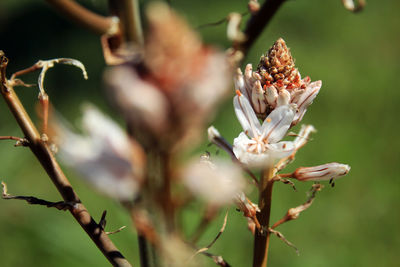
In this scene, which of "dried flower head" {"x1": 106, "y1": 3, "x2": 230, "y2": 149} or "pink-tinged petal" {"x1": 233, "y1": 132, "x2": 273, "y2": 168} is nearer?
"dried flower head" {"x1": 106, "y1": 3, "x2": 230, "y2": 149}

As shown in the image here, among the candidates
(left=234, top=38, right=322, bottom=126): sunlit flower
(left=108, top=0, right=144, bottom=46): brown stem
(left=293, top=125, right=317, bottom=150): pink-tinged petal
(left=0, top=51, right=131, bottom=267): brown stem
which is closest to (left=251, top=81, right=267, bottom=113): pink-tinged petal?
(left=234, top=38, right=322, bottom=126): sunlit flower

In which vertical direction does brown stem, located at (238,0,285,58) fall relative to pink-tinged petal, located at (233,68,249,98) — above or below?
above

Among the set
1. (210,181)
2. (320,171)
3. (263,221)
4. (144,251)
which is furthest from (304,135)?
(210,181)

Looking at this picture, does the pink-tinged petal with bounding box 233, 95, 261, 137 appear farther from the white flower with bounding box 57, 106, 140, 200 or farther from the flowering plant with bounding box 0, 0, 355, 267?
the white flower with bounding box 57, 106, 140, 200

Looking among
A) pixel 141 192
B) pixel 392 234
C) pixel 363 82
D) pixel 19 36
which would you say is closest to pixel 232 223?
pixel 392 234

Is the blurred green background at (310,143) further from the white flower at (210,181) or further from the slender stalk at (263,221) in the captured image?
the white flower at (210,181)
